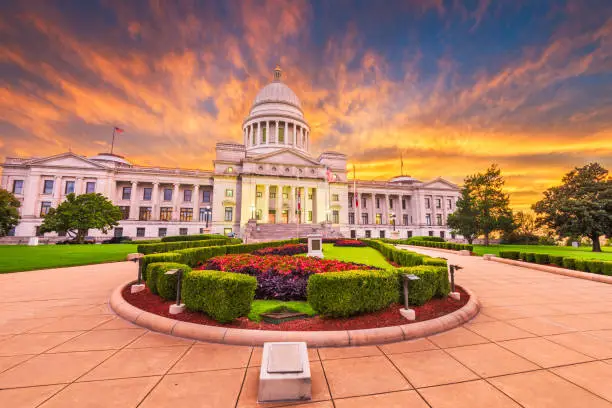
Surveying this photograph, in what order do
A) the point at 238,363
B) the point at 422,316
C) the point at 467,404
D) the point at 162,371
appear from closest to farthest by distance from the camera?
the point at 467,404
the point at 162,371
the point at 238,363
the point at 422,316

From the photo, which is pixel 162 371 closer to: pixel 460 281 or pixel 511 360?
pixel 511 360

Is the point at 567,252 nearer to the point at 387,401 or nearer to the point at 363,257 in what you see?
the point at 363,257

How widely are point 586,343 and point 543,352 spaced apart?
134 cm

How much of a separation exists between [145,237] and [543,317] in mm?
60346

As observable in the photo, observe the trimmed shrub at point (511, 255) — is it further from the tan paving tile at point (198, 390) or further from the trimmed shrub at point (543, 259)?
the tan paving tile at point (198, 390)

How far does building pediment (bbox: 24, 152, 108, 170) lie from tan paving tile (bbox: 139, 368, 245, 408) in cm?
6288

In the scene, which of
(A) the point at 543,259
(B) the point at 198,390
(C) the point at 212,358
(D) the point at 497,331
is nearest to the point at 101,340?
(C) the point at 212,358

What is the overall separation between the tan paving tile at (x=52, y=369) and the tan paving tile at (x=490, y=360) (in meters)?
6.45

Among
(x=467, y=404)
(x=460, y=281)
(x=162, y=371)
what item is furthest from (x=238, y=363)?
(x=460, y=281)

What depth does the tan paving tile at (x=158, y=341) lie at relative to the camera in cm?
511

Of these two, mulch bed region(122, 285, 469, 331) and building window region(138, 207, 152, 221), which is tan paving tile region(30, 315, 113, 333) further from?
building window region(138, 207, 152, 221)

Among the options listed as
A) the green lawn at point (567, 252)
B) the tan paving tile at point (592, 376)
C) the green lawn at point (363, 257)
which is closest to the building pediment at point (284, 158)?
the green lawn at point (567, 252)

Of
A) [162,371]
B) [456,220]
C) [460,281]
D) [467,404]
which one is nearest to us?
[467,404]

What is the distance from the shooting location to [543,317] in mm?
6871
